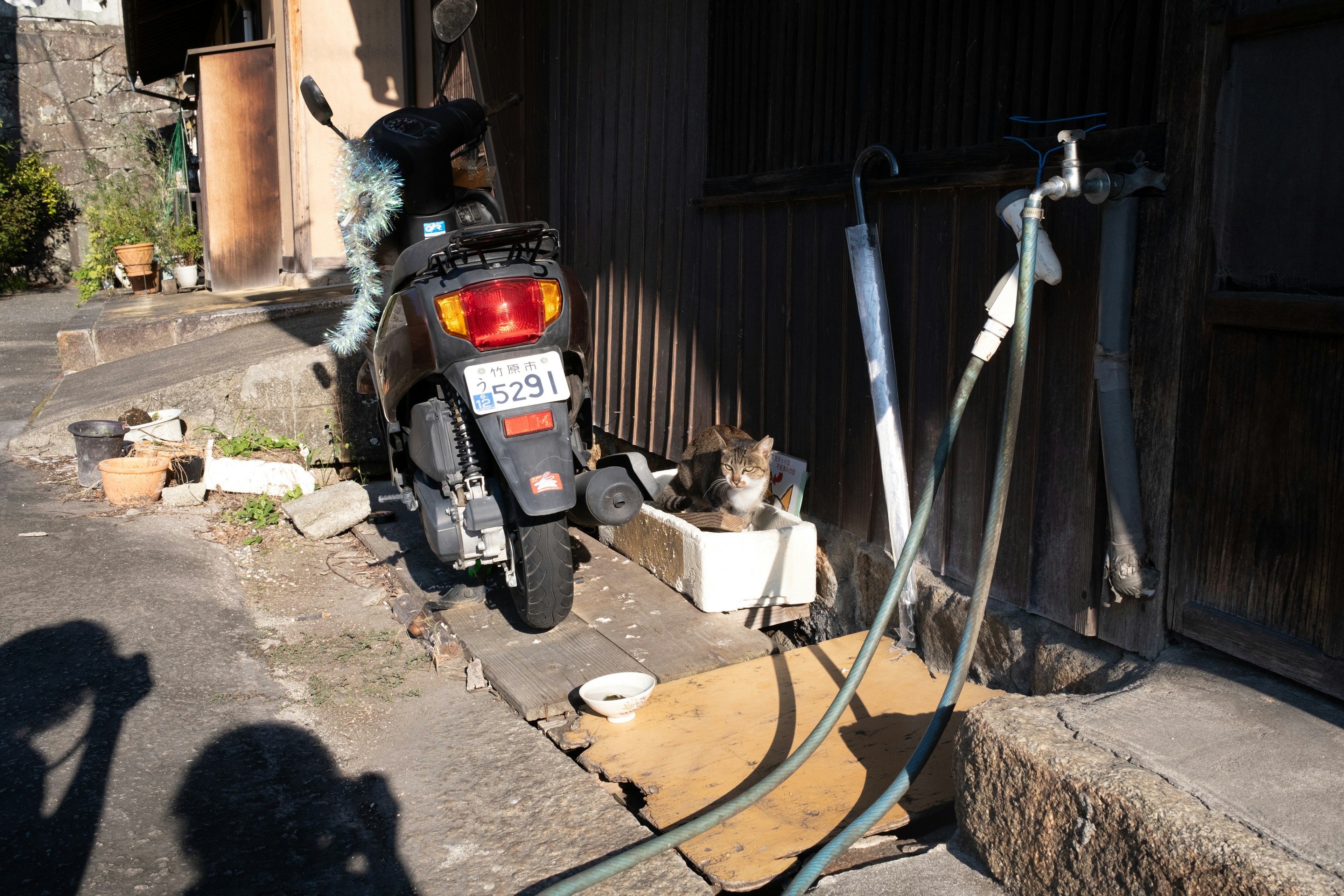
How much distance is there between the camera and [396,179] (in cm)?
387

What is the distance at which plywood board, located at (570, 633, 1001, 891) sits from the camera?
241cm

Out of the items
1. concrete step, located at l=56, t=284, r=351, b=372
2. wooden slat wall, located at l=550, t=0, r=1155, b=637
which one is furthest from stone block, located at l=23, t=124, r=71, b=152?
wooden slat wall, located at l=550, t=0, r=1155, b=637

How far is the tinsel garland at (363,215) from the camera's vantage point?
151 inches

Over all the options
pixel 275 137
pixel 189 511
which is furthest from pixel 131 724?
pixel 275 137

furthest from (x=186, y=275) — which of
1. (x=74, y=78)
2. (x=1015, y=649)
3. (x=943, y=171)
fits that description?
(x=1015, y=649)

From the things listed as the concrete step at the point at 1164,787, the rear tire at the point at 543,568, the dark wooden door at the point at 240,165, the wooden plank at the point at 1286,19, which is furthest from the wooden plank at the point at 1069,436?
the dark wooden door at the point at 240,165

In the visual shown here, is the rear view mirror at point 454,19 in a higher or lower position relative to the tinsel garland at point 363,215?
higher

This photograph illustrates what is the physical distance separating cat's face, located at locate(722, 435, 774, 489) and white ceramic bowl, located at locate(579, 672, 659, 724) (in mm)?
1015

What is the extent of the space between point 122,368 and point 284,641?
4.76 metres

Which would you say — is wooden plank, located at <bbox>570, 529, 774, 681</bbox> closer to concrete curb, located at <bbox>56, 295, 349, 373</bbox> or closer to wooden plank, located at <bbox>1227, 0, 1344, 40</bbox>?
wooden plank, located at <bbox>1227, 0, 1344, 40</bbox>

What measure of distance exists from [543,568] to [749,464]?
1.01 metres

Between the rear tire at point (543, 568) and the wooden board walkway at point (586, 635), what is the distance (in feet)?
0.52

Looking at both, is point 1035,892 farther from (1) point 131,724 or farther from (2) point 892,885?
(1) point 131,724

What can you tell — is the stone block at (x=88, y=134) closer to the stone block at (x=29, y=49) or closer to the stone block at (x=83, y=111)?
the stone block at (x=83, y=111)
